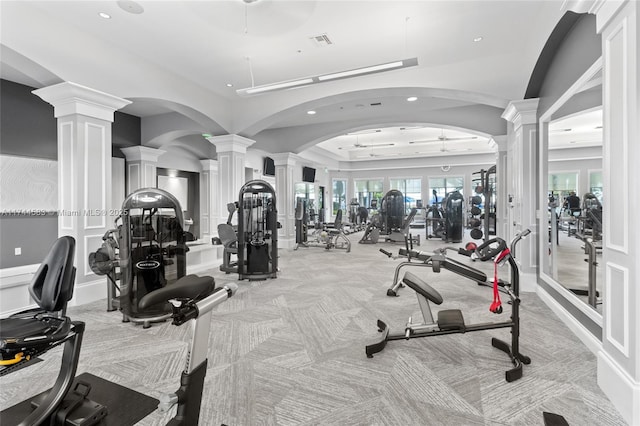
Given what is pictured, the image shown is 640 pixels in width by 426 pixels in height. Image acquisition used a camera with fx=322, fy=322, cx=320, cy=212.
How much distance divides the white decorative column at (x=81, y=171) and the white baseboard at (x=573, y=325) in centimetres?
565

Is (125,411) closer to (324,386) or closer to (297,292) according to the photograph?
(324,386)

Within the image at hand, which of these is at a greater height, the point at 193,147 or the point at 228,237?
the point at 193,147

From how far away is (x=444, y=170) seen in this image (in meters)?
15.2

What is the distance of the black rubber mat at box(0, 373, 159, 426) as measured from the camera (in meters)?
2.03

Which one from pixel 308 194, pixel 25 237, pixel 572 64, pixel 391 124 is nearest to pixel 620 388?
→ pixel 572 64

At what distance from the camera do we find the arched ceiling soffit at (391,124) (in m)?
7.38

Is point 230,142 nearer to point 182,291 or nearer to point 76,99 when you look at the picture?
point 76,99

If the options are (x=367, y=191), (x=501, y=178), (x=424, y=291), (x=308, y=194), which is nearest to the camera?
(x=424, y=291)

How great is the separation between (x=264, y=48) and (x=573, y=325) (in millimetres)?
5092

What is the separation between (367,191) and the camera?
1722 cm

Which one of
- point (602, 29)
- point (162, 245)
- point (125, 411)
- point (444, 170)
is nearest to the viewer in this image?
point (125, 411)

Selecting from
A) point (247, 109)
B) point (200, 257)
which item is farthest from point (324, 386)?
point (247, 109)

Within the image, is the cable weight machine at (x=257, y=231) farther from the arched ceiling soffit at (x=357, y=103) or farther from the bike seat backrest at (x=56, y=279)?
the bike seat backrest at (x=56, y=279)

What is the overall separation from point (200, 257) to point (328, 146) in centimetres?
818
